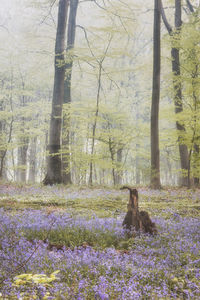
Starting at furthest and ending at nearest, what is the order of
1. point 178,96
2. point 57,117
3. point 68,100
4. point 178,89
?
point 68,100, point 178,96, point 178,89, point 57,117

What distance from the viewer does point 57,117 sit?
1067 centimetres

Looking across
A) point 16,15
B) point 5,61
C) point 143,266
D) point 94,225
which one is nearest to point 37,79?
point 5,61

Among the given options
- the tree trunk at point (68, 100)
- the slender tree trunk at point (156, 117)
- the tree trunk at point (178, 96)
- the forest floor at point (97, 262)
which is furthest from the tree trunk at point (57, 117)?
the forest floor at point (97, 262)

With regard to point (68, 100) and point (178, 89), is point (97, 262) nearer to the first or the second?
point (178, 89)

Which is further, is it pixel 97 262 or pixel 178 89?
pixel 178 89

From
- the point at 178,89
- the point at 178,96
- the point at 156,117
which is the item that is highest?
the point at 178,89

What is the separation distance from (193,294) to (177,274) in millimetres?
372

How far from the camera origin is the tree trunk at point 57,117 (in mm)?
10461

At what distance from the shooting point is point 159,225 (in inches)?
152

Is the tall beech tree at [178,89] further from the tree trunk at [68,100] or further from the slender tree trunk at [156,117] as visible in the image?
the tree trunk at [68,100]

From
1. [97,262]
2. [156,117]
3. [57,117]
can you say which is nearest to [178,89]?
[156,117]

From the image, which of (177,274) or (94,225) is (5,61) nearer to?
(94,225)

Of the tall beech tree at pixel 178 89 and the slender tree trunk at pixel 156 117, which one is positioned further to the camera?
the tall beech tree at pixel 178 89

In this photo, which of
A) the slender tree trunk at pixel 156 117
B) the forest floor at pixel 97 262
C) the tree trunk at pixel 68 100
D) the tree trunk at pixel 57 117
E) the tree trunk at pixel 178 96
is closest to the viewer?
the forest floor at pixel 97 262
